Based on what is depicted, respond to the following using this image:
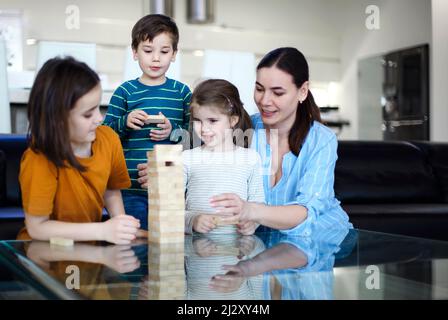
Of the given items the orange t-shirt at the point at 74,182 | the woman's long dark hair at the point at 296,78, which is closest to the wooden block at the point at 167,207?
the orange t-shirt at the point at 74,182

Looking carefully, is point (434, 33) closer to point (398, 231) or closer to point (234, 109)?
point (398, 231)

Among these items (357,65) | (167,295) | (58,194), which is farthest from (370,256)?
(357,65)

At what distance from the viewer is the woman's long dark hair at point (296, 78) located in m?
1.91

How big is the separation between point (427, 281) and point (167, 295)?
37 cm

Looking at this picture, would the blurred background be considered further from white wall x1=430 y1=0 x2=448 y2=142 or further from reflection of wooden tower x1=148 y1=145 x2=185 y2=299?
reflection of wooden tower x1=148 y1=145 x2=185 y2=299

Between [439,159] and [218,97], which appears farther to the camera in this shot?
Answer: [439,159]

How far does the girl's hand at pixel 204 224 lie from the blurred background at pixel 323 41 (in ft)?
14.7

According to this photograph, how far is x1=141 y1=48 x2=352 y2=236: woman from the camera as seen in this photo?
69.4 inches

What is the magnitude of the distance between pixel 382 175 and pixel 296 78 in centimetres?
165

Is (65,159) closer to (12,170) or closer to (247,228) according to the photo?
(247,228)

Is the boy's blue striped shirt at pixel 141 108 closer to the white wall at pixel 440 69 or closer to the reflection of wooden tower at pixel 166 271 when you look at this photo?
the reflection of wooden tower at pixel 166 271

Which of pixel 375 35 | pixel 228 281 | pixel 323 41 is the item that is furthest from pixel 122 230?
pixel 323 41

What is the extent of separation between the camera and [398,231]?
9.32ft

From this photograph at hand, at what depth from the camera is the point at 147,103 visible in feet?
6.68
